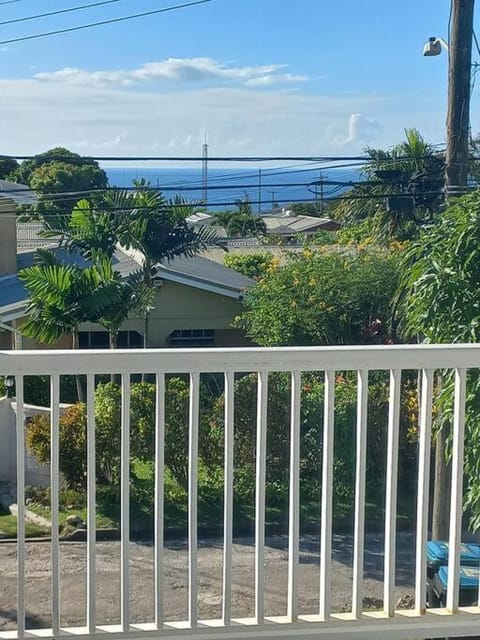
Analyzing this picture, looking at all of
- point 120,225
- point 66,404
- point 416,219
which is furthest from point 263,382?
point 120,225

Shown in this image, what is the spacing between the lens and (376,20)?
13320mm

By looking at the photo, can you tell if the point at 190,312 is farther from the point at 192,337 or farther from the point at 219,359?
the point at 219,359

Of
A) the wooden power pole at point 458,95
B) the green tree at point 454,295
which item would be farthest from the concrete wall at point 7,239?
the green tree at point 454,295

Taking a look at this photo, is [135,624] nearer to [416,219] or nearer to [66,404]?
[66,404]

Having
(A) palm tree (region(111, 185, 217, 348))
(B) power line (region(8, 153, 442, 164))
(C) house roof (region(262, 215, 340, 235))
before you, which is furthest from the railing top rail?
(C) house roof (region(262, 215, 340, 235))

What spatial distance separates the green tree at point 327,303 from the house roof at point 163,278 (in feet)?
8.52

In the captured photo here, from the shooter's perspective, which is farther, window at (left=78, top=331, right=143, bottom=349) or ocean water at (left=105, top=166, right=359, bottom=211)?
window at (left=78, top=331, right=143, bottom=349)

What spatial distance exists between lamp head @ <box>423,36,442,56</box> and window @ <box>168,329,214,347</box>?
6528 millimetres

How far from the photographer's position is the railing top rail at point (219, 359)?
1940mm

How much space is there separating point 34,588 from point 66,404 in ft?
7.32

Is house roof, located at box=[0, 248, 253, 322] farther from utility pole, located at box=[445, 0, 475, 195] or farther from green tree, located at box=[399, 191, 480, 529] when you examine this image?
green tree, located at box=[399, 191, 480, 529]

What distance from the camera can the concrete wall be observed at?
14.4m

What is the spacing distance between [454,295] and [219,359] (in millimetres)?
1131

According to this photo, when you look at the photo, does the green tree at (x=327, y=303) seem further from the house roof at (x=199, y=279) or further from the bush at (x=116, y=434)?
the bush at (x=116, y=434)
